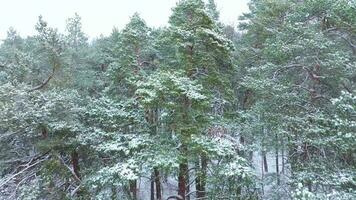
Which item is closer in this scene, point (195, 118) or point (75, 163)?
point (195, 118)

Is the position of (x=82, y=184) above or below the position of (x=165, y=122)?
below

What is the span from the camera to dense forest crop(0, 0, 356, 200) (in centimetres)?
848

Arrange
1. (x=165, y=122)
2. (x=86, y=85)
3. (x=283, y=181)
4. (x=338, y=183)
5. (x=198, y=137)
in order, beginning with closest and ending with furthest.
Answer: (x=338, y=183), (x=198, y=137), (x=165, y=122), (x=283, y=181), (x=86, y=85)

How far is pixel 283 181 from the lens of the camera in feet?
32.4

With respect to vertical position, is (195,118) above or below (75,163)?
above

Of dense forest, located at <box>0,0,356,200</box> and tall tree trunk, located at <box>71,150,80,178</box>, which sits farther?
tall tree trunk, located at <box>71,150,80,178</box>

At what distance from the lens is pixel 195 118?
9.02 meters

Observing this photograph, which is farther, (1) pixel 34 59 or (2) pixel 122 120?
(1) pixel 34 59

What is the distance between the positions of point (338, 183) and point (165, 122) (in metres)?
4.58

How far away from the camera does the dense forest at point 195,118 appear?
8.48 metres

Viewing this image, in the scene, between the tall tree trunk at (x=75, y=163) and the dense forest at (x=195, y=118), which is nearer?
the dense forest at (x=195, y=118)

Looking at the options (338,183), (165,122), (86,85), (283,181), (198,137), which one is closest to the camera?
(338,183)

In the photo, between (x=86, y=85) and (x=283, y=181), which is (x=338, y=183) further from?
(x=86, y=85)

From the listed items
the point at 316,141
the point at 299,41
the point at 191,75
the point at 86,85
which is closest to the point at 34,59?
the point at 86,85
